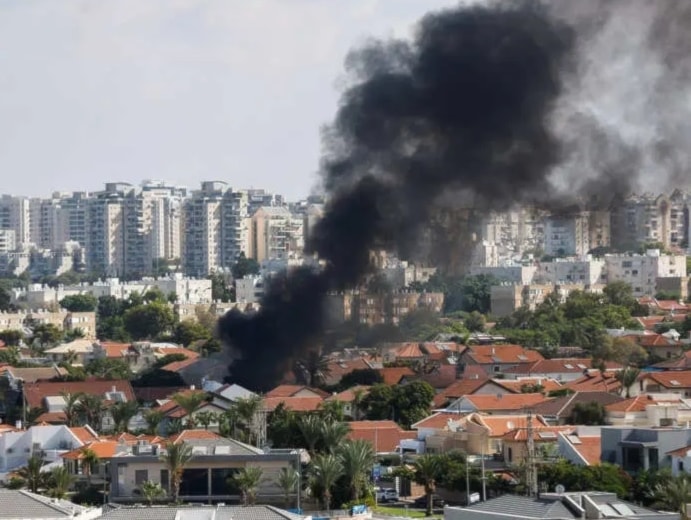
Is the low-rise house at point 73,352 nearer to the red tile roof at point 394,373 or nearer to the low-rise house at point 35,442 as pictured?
the red tile roof at point 394,373

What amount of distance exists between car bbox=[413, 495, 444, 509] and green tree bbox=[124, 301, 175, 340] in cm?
7187

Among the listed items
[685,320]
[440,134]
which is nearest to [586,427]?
[440,134]

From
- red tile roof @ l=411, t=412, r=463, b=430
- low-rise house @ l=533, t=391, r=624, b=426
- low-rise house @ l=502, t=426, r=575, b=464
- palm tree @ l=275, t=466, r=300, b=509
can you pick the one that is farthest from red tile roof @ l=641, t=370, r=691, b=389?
palm tree @ l=275, t=466, r=300, b=509

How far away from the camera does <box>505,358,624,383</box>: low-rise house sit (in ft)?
274

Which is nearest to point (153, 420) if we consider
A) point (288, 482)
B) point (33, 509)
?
point (288, 482)

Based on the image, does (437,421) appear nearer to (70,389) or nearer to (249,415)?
(249,415)

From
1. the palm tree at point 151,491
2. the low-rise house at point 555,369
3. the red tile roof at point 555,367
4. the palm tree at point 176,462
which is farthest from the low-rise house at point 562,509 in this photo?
the red tile roof at point 555,367

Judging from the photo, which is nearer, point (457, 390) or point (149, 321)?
point (457, 390)

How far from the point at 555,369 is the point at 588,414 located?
70.9ft

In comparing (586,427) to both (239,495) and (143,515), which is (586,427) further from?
(143,515)

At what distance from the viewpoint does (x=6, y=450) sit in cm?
6141

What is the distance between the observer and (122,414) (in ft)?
222

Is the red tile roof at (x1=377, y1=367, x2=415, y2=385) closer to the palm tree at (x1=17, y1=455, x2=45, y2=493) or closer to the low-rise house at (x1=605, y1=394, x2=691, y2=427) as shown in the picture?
the low-rise house at (x1=605, y1=394, x2=691, y2=427)

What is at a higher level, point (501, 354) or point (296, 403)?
point (501, 354)
